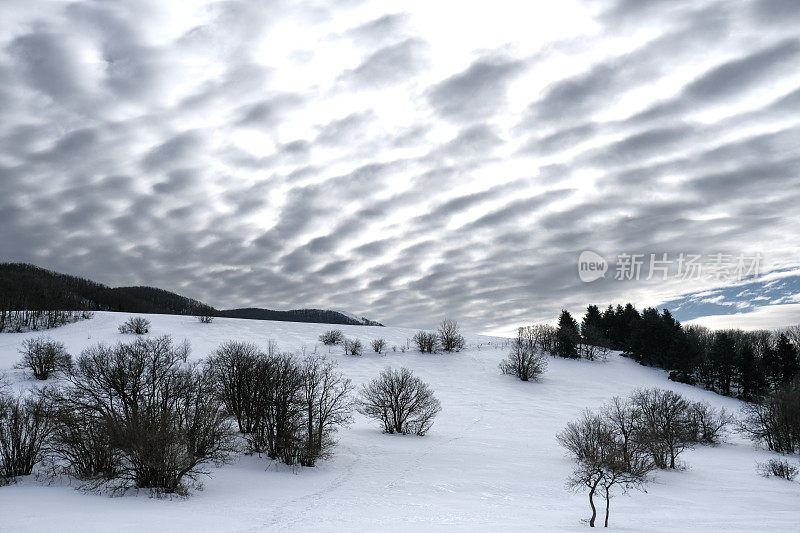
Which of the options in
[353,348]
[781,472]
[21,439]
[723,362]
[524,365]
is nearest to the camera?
[21,439]

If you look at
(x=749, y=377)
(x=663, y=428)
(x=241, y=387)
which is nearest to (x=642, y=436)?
(x=663, y=428)

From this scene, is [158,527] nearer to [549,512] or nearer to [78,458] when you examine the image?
[78,458]

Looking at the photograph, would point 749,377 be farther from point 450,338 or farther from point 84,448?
point 84,448

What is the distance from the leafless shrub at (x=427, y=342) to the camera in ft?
288

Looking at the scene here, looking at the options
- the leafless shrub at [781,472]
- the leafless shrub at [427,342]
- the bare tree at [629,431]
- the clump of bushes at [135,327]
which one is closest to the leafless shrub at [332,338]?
the leafless shrub at [427,342]

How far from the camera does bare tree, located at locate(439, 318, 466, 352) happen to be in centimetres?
8962

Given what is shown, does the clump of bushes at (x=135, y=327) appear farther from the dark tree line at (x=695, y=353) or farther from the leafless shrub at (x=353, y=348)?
the dark tree line at (x=695, y=353)

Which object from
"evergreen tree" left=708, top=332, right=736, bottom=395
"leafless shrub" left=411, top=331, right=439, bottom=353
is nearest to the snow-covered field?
"leafless shrub" left=411, top=331, right=439, bottom=353

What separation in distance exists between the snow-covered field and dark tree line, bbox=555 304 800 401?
2755 cm

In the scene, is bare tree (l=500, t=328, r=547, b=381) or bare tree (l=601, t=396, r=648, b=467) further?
bare tree (l=500, t=328, r=547, b=381)

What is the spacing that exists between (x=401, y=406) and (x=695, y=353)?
Answer: 64576 millimetres

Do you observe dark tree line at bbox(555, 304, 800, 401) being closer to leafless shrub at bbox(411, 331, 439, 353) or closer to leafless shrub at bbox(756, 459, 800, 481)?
leafless shrub at bbox(411, 331, 439, 353)

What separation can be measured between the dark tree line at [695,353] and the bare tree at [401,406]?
4887cm

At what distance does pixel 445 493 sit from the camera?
28.4m
